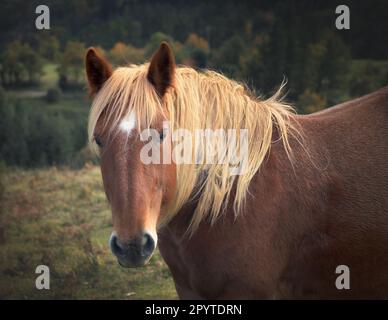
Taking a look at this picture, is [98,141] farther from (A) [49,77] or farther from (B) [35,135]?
(A) [49,77]

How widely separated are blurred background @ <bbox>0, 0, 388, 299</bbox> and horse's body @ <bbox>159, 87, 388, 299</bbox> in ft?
7.74

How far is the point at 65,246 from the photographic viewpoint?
660 centimetres

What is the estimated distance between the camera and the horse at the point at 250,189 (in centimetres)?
285

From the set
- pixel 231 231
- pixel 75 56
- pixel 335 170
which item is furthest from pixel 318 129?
pixel 75 56

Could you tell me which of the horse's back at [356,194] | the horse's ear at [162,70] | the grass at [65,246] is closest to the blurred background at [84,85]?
the grass at [65,246]

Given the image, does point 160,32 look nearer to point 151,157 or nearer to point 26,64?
point 26,64

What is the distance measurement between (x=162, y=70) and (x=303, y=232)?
4.25ft

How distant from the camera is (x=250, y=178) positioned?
121 inches

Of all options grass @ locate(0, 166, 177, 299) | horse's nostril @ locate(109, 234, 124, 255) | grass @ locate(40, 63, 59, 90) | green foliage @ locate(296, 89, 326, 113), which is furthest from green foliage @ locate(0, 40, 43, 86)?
horse's nostril @ locate(109, 234, 124, 255)

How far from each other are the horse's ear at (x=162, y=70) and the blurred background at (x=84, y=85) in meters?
2.76

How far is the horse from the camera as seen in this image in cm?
285
